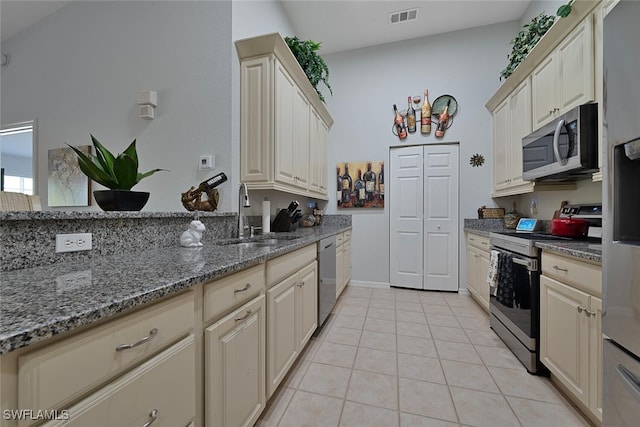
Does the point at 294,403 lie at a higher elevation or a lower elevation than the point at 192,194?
lower

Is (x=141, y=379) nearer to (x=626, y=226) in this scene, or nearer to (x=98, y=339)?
(x=98, y=339)

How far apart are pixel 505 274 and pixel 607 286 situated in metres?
1.24

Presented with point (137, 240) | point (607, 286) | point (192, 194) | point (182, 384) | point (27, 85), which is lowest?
point (182, 384)

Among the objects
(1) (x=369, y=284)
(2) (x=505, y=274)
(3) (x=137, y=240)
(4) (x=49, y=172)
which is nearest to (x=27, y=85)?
(4) (x=49, y=172)

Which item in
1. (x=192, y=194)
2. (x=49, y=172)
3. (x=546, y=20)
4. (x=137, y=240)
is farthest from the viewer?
(x=49, y=172)

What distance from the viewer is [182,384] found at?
770mm

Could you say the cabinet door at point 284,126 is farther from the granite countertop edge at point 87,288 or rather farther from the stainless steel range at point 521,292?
the stainless steel range at point 521,292

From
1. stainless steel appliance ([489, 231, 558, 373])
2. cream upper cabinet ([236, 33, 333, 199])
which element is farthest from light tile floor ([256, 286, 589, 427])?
cream upper cabinet ([236, 33, 333, 199])

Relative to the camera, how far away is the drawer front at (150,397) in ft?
1.77

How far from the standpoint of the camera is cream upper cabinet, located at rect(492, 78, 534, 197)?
2.66 meters

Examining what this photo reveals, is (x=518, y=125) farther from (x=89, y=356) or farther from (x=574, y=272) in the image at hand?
(x=89, y=356)

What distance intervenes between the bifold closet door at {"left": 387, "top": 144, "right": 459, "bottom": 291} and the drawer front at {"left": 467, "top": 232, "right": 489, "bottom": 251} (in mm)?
289

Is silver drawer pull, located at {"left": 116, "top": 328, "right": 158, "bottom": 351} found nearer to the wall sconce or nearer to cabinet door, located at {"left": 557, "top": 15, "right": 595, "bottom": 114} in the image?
the wall sconce

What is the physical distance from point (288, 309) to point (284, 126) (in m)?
1.54
